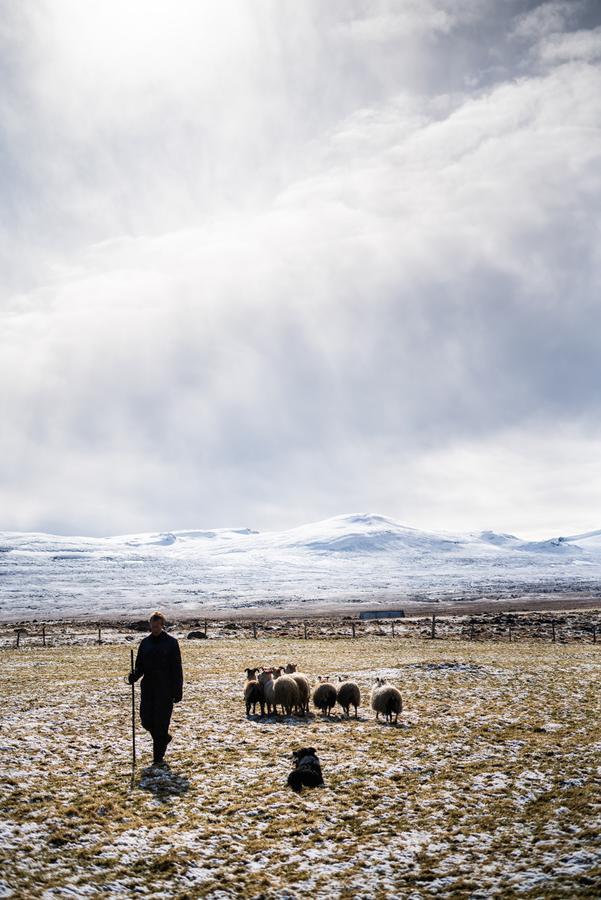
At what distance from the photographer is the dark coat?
1298cm

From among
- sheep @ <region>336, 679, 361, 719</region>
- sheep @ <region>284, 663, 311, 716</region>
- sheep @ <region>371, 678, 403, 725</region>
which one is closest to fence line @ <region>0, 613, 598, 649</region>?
sheep @ <region>336, 679, 361, 719</region>

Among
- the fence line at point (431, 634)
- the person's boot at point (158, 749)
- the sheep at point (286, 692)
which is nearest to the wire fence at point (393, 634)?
the fence line at point (431, 634)

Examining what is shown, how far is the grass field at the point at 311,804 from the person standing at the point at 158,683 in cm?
75

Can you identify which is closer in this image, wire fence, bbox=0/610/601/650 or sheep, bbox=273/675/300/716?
sheep, bbox=273/675/300/716

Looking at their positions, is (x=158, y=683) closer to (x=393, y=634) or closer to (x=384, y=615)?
(x=393, y=634)

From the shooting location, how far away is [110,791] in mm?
10969

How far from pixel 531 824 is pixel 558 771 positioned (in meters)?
2.97

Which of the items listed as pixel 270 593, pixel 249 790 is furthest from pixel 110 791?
pixel 270 593

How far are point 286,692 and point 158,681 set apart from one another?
666 cm

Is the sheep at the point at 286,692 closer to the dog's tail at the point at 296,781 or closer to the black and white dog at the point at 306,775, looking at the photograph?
the black and white dog at the point at 306,775

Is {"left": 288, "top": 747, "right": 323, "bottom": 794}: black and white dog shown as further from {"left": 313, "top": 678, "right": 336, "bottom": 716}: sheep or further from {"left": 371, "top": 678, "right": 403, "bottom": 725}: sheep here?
{"left": 313, "top": 678, "right": 336, "bottom": 716}: sheep

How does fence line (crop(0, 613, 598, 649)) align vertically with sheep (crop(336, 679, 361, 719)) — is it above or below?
below

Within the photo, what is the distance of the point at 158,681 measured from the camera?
13.1 m

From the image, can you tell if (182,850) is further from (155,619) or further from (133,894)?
(155,619)
